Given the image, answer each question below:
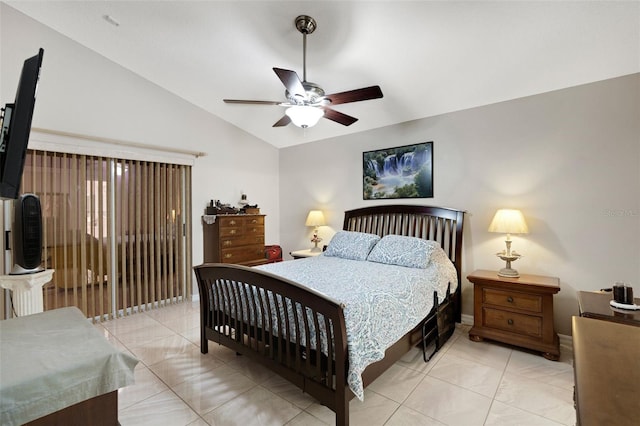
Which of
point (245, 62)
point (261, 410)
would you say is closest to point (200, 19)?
point (245, 62)

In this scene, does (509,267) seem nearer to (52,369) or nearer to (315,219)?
(315,219)

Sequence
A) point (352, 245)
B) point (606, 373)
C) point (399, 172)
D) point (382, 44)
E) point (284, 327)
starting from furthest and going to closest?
point (399, 172) → point (352, 245) → point (382, 44) → point (284, 327) → point (606, 373)

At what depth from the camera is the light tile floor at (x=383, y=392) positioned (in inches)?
74.5

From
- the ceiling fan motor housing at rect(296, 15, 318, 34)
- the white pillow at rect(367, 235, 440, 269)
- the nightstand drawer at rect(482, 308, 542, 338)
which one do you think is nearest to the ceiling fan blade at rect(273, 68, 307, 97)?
the ceiling fan motor housing at rect(296, 15, 318, 34)

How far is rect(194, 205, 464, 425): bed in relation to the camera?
5.51 ft

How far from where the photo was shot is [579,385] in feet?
2.46

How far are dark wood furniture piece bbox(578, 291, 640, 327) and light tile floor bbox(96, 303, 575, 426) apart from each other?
0.78 meters

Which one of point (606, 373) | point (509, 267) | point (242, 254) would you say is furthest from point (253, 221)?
point (606, 373)

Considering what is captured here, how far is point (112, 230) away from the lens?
→ 3645 mm

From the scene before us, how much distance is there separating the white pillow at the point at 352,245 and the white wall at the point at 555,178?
89 cm

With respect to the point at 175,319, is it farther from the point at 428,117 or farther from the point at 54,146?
the point at 428,117

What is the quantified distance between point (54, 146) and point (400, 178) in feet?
13.5

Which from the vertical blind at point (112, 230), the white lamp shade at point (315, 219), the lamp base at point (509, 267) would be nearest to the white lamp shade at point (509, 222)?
the lamp base at point (509, 267)

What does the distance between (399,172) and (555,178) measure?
167cm
